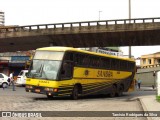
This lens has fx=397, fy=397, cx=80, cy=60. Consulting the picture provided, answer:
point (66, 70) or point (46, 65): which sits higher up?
point (46, 65)

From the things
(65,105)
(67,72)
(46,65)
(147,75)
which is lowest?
(147,75)

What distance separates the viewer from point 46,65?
21984 mm

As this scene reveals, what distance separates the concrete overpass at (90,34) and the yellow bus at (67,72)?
49.7 ft

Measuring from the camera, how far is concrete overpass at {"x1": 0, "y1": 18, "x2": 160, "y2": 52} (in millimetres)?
42094

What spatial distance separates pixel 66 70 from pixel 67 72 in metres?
0.16

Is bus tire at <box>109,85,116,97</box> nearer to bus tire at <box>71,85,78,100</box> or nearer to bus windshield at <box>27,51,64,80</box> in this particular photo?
bus tire at <box>71,85,78,100</box>

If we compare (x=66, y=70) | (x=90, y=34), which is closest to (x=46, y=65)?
(x=66, y=70)

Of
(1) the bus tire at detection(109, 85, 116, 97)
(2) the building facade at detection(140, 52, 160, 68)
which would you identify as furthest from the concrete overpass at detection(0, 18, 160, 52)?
(2) the building facade at detection(140, 52, 160, 68)

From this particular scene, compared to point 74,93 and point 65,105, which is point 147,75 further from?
point 65,105

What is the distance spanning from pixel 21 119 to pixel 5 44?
136 ft

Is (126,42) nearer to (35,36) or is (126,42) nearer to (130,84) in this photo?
(35,36)

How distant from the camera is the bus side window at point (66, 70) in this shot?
22.0 m

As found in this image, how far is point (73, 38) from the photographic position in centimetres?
4584

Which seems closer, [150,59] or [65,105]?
[65,105]
